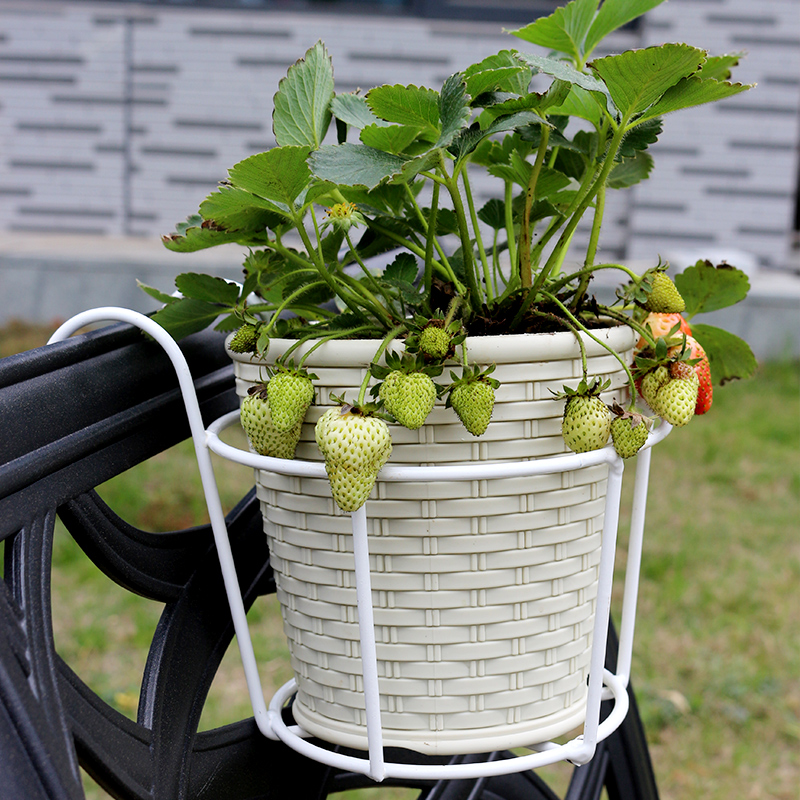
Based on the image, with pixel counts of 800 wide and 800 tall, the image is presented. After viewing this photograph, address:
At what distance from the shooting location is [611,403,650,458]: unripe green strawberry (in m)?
0.43

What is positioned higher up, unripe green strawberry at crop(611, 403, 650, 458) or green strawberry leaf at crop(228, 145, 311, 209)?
green strawberry leaf at crop(228, 145, 311, 209)

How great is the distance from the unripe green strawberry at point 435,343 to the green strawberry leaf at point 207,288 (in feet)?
0.45

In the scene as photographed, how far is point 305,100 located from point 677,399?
259mm

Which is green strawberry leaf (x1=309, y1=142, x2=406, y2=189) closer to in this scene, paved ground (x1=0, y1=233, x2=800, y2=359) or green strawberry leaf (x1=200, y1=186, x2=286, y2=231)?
green strawberry leaf (x1=200, y1=186, x2=286, y2=231)

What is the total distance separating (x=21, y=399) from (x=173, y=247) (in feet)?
0.47

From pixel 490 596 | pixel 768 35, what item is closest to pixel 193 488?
pixel 490 596

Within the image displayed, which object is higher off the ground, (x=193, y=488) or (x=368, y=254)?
(x=368, y=254)

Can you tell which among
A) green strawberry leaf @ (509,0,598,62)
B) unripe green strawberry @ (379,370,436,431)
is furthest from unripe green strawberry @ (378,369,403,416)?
green strawberry leaf @ (509,0,598,62)

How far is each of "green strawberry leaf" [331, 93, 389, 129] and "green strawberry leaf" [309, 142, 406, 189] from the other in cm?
4

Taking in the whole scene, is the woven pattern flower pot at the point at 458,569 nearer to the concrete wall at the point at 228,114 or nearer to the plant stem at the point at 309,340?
the plant stem at the point at 309,340

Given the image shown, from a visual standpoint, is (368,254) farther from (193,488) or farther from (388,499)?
(193,488)

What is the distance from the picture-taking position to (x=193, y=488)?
2.17m

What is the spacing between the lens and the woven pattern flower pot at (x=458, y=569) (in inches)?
16.8

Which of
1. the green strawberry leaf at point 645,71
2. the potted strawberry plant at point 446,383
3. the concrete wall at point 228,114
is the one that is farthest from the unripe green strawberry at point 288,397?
the concrete wall at point 228,114
